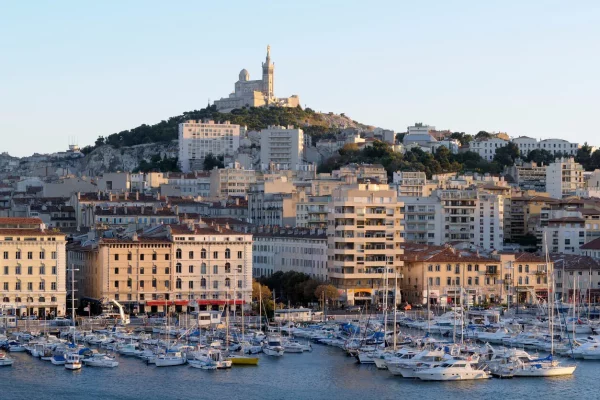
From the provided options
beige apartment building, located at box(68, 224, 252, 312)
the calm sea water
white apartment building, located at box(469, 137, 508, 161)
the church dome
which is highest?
the church dome

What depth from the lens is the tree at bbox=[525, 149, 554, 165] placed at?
144 meters

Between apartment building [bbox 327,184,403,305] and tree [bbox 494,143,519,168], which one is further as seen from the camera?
tree [bbox 494,143,519,168]

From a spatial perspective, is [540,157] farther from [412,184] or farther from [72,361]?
[72,361]

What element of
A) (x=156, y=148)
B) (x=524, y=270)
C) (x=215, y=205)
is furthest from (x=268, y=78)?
(x=524, y=270)

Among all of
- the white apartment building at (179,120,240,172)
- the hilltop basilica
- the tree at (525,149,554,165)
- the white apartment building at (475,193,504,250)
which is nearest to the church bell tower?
the hilltop basilica

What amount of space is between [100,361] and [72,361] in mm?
1197

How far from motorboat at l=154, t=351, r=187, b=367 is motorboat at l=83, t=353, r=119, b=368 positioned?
1681 millimetres

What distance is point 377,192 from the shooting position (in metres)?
78.5

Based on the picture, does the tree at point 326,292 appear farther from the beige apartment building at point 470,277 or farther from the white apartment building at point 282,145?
the white apartment building at point 282,145

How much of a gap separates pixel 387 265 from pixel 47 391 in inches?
1143

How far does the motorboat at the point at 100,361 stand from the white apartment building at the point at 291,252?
23080mm

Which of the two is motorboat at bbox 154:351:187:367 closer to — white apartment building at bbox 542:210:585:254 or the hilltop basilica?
white apartment building at bbox 542:210:585:254

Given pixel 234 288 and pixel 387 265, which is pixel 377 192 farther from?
pixel 234 288

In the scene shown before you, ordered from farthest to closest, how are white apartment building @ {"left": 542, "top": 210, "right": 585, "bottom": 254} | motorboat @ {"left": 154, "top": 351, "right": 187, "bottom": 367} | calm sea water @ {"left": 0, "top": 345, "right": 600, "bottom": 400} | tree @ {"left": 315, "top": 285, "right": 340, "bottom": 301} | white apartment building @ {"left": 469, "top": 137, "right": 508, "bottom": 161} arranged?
white apartment building @ {"left": 469, "top": 137, "right": 508, "bottom": 161} < white apartment building @ {"left": 542, "top": 210, "right": 585, "bottom": 254} < tree @ {"left": 315, "top": 285, "right": 340, "bottom": 301} < motorboat @ {"left": 154, "top": 351, "right": 187, "bottom": 367} < calm sea water @ {"left": 0, "top": 345, "right": 600, "bottom": 400}
